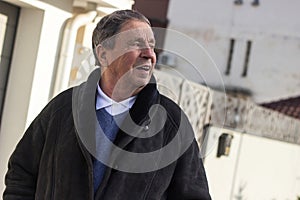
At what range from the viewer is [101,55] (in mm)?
2377

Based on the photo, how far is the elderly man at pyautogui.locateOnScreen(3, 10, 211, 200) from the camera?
225 centimetres

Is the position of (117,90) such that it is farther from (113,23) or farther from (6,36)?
(6,36)

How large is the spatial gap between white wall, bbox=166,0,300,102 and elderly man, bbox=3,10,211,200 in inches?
546

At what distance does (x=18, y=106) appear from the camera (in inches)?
190

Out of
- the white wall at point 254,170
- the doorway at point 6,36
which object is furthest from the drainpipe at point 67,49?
the white wall at point 254,170

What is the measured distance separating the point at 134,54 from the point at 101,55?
0.61 feet

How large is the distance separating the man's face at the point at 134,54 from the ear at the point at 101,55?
64 mm

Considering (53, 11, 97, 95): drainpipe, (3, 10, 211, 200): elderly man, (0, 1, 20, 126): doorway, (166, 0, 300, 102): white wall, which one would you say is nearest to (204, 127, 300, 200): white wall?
(53, 11, 97, 95): drainpipe

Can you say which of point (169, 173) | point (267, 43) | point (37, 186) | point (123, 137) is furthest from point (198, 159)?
point (267, 43)

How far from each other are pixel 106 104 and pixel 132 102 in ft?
0.31

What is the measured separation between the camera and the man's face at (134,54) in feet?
7.34

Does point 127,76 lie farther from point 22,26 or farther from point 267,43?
point 267,43

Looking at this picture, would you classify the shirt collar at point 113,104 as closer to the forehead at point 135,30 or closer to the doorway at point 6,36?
the forehead at point 135,30

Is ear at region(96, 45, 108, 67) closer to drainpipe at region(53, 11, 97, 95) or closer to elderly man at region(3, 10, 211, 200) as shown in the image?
elderly man at region(3, 10, 211, 200)
